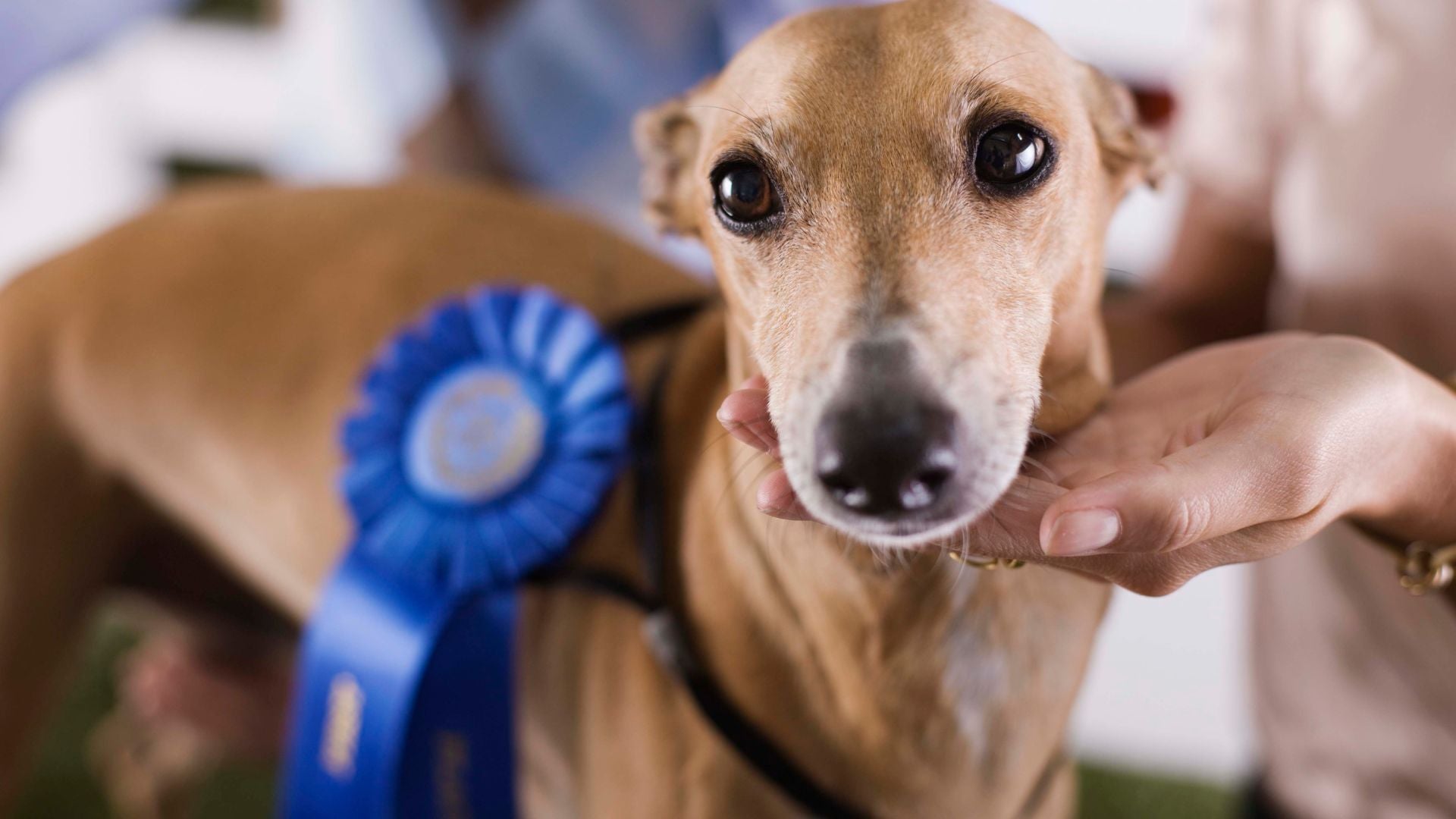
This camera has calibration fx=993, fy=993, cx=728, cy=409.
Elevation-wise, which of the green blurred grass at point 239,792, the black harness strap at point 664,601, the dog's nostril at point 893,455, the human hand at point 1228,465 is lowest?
the green blurred grass at point 239,792

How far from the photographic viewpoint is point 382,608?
1.20 m

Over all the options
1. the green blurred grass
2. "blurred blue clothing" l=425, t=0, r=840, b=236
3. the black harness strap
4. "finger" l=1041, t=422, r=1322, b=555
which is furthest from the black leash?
the green blurred grass

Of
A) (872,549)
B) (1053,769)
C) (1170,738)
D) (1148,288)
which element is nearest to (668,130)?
(872,549)

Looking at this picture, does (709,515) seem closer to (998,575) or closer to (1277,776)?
(998,575)

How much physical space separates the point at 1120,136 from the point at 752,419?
425mm

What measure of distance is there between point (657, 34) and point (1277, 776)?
5.62 ft

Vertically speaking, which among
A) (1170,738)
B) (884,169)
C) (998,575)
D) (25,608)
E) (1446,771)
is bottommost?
(1170,738)

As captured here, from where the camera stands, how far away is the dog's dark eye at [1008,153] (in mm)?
Answer: 760

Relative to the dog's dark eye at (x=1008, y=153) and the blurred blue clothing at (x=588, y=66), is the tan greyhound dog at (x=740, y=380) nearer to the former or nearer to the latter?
the dog's dark eye at (x=1008, y=153)

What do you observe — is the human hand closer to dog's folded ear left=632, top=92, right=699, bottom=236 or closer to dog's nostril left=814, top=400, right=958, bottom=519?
dog's nostril left=814, top=400, right=958, bottom=519

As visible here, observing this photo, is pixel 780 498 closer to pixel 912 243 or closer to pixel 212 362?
pixel 912 243

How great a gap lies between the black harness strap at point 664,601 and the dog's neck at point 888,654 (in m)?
0.02

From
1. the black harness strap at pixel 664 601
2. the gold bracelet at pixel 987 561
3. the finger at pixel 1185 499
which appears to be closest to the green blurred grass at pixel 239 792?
the black harness strap at pixel 664 601

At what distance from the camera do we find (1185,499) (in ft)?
2.05
